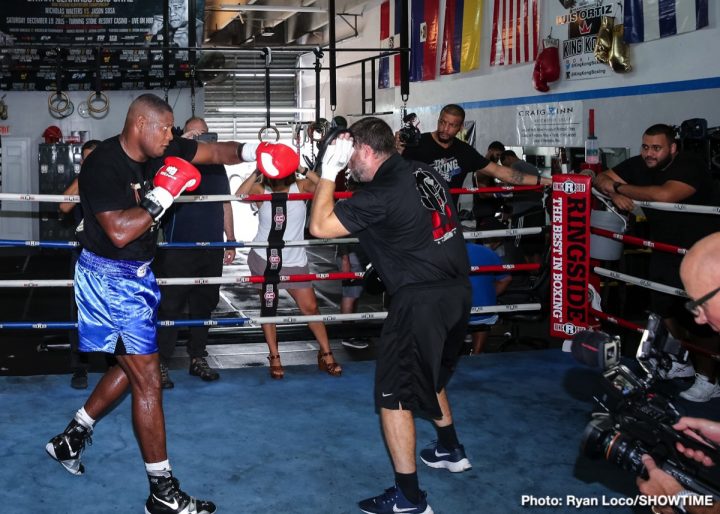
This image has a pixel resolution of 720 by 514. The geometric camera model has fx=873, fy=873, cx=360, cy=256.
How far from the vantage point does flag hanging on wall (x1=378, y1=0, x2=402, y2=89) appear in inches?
609

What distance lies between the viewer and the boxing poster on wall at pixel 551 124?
9.88 meters

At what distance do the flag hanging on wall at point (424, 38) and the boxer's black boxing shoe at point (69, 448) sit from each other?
11.2 meters

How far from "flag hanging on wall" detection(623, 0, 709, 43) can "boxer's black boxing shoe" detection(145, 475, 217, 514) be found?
644cm

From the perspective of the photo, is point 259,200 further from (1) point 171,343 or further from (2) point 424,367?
(2) point 424,367

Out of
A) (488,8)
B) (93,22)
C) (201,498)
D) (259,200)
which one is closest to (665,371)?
(201,498)

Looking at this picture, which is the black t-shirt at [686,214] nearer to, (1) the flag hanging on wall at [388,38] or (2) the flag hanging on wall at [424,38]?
(2) the flag hanging on wall at [424,38]

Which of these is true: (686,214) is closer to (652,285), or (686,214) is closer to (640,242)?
(640,242)

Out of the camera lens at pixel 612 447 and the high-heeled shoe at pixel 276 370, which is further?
the high-heeled shoe at pixel 276 370

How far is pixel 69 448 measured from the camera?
12.6 ft

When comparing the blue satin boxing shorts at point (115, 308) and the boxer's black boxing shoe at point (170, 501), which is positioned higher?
the blue satin boxing shorts at point (115, 308)

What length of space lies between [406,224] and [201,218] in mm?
2289

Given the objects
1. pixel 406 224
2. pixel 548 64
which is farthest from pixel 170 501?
pixel 548 64

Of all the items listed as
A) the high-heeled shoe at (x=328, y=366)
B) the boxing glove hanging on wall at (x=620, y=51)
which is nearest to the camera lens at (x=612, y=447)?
the high-heeled shoe at (x=328, y=366)

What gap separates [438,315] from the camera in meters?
3.53
